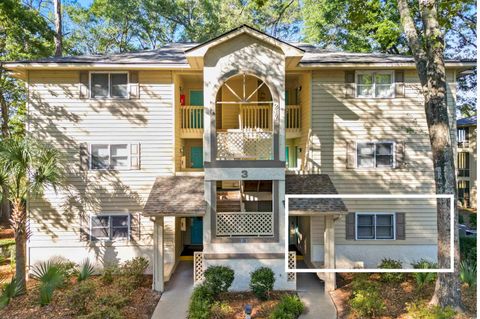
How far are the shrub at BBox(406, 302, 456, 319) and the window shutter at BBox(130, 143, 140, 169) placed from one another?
10.1 m

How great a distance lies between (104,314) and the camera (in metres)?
7.75

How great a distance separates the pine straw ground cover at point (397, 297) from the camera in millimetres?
8086

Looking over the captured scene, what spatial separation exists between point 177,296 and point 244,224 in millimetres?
3175

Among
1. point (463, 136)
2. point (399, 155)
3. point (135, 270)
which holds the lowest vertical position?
point (135, 270)

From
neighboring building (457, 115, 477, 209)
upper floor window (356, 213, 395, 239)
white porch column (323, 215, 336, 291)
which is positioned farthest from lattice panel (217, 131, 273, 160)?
neighboring building (457, 115, 477, 209)

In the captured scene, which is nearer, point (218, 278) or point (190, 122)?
point (218, 278)

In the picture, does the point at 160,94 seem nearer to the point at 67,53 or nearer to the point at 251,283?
the point at 251,283

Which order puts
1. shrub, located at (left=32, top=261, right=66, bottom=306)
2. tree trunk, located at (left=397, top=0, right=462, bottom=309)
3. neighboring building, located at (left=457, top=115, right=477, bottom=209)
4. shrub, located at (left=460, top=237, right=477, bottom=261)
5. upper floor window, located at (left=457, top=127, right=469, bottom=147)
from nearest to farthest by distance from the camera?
tree trunk, located at (left=397, top=0, right=462, bottom=309) < shrub, located at (left=32, top=261, right=66, bottom=306) < shrub, located at (left=460, top=237, right=477, bottom=261) < neighboring building, located at (left=457, top=115, right=477, bottom=209) < upper floor window, located at (left=457, top=127, right=469, bottom=147)

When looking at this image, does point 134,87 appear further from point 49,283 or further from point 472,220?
point 472,220

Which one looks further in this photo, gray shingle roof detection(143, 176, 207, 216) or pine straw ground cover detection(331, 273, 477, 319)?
gray shingle roof detection(143, 176, 207, 216)

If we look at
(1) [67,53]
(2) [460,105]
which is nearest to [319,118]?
(1) [67,53]

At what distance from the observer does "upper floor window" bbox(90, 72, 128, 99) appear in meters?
12.1

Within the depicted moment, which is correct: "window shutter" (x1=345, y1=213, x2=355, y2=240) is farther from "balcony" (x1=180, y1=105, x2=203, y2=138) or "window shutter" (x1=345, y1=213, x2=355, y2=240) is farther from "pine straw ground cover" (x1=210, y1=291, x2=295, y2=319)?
"balcony" (x1=180, y1=105, x2=203, y2=138)

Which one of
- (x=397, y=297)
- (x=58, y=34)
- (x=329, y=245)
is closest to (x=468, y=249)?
(x=397, y=297)
